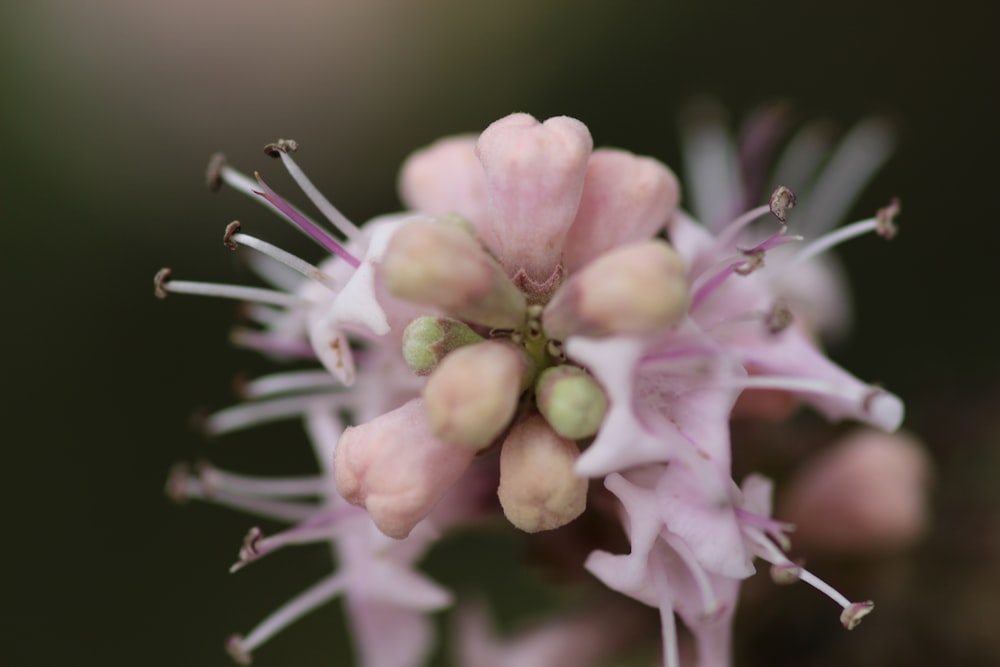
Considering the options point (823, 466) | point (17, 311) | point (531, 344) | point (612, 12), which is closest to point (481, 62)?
point (612, 12)

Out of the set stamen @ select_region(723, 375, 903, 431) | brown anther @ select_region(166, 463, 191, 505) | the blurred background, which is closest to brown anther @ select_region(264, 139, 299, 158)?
brown anther @ select_region(166, 463, 191, 505)

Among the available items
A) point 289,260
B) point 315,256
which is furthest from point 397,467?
point 315,256

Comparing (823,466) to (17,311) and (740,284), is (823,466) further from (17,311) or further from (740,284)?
(17,311)

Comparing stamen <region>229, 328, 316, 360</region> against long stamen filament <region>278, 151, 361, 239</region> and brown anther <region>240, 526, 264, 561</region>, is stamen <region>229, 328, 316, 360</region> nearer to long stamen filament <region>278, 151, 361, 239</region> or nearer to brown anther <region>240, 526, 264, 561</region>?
long stamen filament <region>278, 151, 361, 239</region>

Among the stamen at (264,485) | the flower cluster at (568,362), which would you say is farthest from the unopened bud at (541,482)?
the stamen at (264,485)

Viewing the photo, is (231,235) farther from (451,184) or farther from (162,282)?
(451,184)

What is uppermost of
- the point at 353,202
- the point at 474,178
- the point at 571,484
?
the point at 474,178
